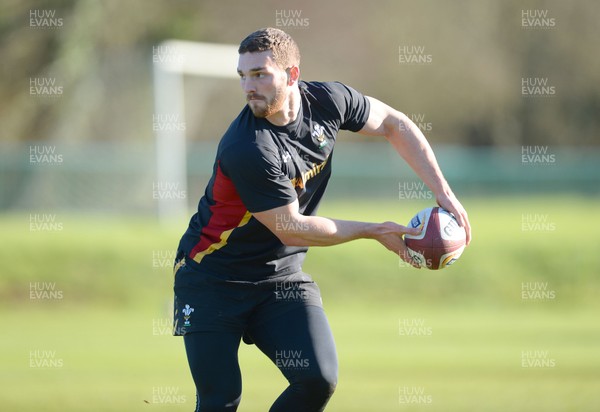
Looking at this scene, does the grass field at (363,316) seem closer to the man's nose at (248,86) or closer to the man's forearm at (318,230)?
the man's forearm at (318,230)

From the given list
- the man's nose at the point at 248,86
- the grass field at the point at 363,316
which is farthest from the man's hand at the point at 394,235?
the grass field at the point at 363,316

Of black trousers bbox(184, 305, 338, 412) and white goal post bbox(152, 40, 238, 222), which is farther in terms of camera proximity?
white goal post bbox(152, 40, 238, 222)

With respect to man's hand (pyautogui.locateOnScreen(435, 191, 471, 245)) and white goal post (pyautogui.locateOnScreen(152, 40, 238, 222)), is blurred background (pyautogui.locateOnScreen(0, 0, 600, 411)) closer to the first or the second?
white goal post (pyautogui.locateOnScreen(152, 40, 238, 222))

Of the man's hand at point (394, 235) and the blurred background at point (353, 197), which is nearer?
the man's hand at point (394, 235)

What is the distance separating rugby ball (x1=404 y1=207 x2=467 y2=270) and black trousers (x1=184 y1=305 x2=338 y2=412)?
715 millimetres

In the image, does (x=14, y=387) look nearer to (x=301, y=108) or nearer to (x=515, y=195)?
(x=301, y=108)

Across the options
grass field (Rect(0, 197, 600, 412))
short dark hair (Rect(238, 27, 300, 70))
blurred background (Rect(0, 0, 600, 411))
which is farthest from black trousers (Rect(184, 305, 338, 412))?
grass field (Rect(0, 197, 600, 412))

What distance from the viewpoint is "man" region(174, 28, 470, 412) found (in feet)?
17.0

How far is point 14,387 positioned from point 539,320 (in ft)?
30.1

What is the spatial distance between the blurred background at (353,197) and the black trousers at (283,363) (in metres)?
2.58

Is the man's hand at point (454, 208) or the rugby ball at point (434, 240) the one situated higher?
the man's hand at point (454, 208)

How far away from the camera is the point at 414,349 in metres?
12.5

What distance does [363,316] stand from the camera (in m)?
16.0

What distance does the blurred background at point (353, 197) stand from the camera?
10.2 m
